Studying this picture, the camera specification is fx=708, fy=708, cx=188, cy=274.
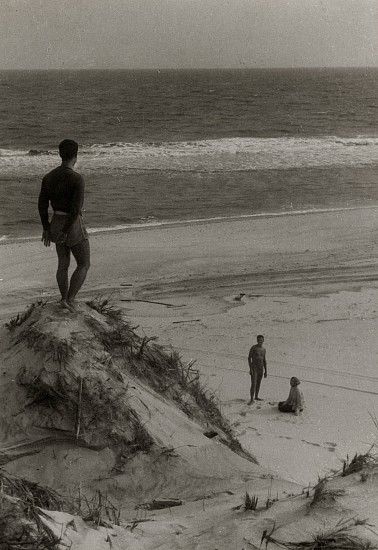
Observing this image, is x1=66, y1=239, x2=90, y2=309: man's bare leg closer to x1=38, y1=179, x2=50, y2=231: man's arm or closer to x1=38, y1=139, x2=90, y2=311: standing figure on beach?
x1=38, y1=139, x2=90, y2=311: standing figure on beach

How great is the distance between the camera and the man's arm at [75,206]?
615 cm

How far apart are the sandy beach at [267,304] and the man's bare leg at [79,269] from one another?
278cm

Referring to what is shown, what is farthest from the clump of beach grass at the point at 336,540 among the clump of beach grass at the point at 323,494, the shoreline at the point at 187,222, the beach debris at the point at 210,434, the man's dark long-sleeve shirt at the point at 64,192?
the shoreline at the point at 187,222

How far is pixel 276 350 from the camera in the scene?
37.4 feet

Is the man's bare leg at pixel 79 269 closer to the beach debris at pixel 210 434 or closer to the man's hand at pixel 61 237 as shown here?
the man's hand at pixel 61 237

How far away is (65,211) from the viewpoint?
6250mm

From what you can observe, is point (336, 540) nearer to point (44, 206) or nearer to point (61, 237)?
point (61, 237)

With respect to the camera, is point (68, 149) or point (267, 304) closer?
point (68, 149)

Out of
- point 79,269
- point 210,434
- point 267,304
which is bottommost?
point 267,304

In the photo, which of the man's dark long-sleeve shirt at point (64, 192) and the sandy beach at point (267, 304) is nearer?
the man's dark long-sleeve shirt at point (64, 192)

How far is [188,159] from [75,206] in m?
28.3

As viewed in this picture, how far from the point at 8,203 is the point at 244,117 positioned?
35644 millimetres

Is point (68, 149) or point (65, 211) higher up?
point (68, 149)

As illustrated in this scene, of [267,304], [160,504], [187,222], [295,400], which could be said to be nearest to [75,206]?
[160,504]
